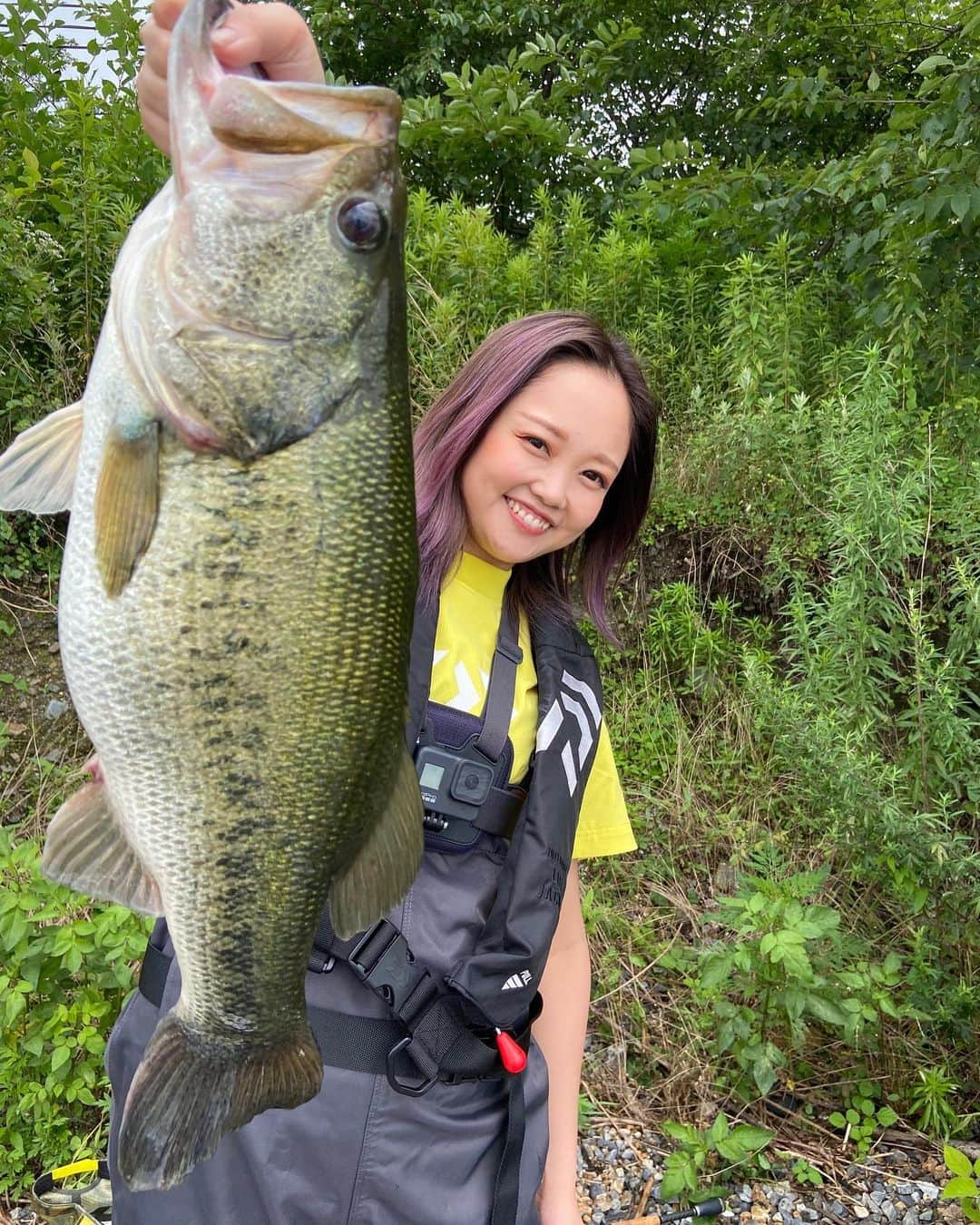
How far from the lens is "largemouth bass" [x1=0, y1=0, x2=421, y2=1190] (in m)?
1.20

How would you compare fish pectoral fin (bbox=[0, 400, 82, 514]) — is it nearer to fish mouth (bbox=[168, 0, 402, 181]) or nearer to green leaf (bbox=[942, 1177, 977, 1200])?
fish mouth (bbox=[168, 0, 402, 181])

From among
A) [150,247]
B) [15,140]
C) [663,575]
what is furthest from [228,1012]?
[15,140]

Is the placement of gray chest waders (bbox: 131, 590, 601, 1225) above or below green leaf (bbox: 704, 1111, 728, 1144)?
above

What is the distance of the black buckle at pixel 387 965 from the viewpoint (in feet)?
5.37

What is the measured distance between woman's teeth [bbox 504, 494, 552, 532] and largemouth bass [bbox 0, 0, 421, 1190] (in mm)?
628

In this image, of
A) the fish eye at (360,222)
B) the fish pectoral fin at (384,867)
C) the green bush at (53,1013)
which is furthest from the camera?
the green bush at (53,1013)

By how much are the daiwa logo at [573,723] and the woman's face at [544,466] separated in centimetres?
32

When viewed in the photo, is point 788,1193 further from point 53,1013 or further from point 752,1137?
point 53,1013

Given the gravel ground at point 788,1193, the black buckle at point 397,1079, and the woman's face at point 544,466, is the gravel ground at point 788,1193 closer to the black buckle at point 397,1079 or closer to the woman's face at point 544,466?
the black buckle at point 397,1079

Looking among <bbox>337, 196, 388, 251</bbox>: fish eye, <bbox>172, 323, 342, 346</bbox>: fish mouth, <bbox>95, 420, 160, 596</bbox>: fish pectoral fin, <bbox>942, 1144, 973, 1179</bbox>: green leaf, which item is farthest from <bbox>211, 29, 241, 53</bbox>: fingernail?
→ <bbox>942, 1144, 973, 1179</bbox>: green leaf

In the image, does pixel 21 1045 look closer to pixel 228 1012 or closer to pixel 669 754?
pixel 228 1012

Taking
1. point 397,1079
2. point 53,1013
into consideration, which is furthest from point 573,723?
point 53,1013

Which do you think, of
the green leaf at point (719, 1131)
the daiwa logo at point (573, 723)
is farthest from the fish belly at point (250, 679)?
the green leaf at point (719, 1131)

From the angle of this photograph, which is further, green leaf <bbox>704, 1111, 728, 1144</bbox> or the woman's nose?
green leaf <bbox>704, 1111, 728, 1144</bbox>
